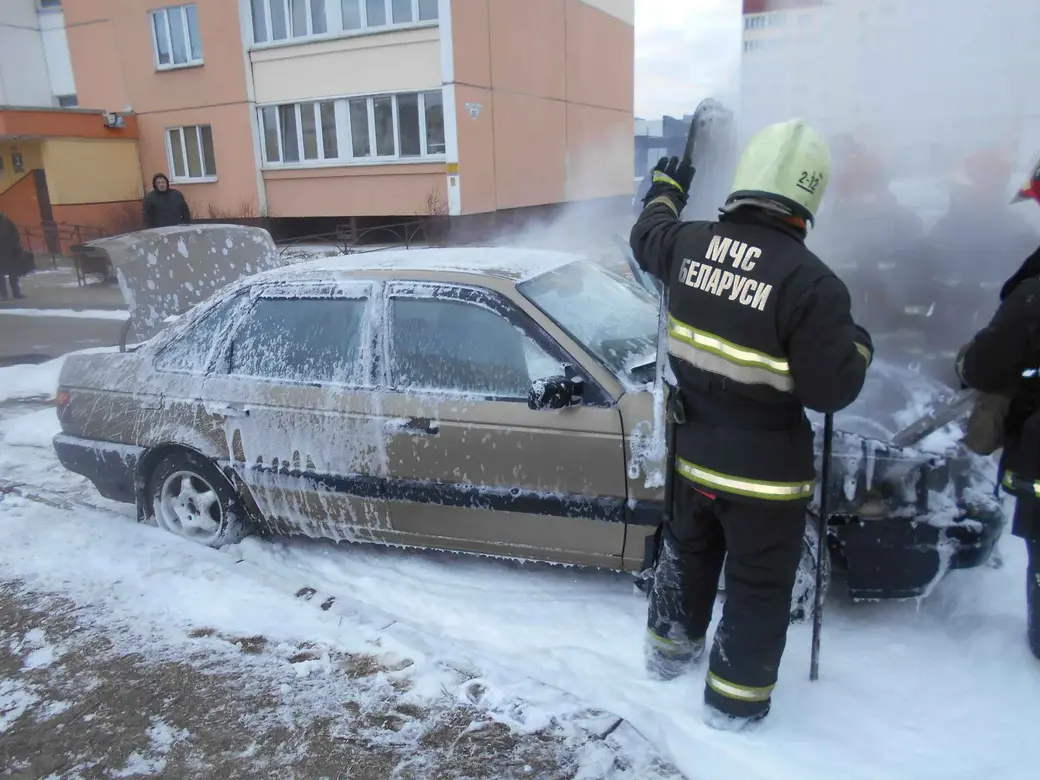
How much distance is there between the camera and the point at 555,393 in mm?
3037

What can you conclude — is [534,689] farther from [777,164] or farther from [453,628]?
[777,164]

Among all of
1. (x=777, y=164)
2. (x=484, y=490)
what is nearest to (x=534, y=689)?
(x=484, y=490)

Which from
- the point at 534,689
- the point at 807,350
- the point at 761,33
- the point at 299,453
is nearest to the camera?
the point at 807,350

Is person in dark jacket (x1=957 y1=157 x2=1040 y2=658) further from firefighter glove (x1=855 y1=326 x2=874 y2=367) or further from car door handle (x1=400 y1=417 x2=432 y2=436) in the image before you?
car door handle (x1=400 y1=417 x2=432 y2=436)

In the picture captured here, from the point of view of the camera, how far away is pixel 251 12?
18266mm

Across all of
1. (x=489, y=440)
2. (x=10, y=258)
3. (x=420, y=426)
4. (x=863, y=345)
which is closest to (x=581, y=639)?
(x=489, y=440)

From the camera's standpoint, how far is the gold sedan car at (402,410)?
10.3 ft

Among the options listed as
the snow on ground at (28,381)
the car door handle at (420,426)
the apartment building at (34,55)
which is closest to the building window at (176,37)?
the apartment building at (34,55)

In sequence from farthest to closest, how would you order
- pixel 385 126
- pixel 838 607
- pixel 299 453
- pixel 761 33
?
pixel 385 126 → pixel 761 33 → pixel 299 453 → pixel 838 607

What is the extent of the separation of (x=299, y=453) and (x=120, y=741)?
1394mm

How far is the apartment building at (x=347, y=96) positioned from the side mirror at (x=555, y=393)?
14.4 meters

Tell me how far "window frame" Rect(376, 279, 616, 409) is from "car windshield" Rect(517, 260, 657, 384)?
0.31 feet

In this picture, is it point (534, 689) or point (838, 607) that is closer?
point (534, 689)

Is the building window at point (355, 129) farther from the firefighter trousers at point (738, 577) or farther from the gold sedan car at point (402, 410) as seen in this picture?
the firefighter trousers at point (738, 577)
